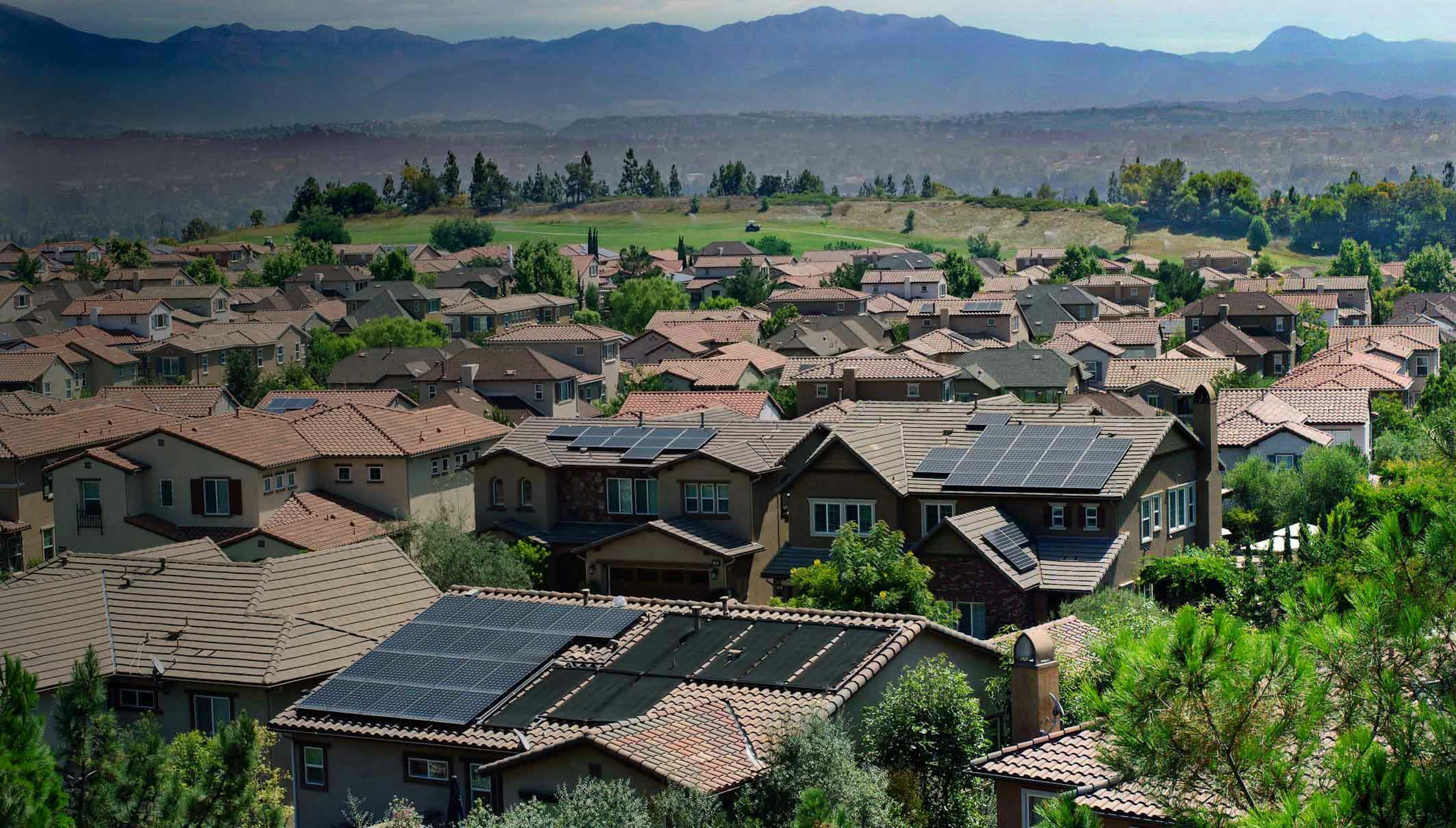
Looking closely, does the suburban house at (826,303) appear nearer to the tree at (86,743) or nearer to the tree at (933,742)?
the tree at (933,742)

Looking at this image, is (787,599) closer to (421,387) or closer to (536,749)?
(536,749)

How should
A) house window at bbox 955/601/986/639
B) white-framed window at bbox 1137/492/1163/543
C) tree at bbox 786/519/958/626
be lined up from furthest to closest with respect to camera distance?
white-framed window at bbox 1137/492/1163/543 → house window at bbox 955/601/986/639 → tree at bbox 786/519/958/626

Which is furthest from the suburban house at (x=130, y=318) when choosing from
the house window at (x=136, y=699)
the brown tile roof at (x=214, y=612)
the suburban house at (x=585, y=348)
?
the house window at (x=136, y=699)

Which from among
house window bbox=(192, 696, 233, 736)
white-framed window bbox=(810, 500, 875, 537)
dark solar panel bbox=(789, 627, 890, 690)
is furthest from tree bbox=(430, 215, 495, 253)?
dark solar panel bbox=(789, 627, 890, 690)

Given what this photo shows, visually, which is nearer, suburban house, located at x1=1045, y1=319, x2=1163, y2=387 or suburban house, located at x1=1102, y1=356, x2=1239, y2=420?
suburban house, located at x1=1102, y1=356, x2=1239, y2=420

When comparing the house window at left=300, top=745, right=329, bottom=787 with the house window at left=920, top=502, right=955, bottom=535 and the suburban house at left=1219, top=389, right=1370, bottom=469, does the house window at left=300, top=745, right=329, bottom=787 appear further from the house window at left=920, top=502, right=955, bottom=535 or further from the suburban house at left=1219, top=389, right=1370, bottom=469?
the suburban house at left=1219, top=389, right=1370, bottom=469

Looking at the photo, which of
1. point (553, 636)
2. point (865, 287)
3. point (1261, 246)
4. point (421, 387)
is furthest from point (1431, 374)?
point (1261, 246)
